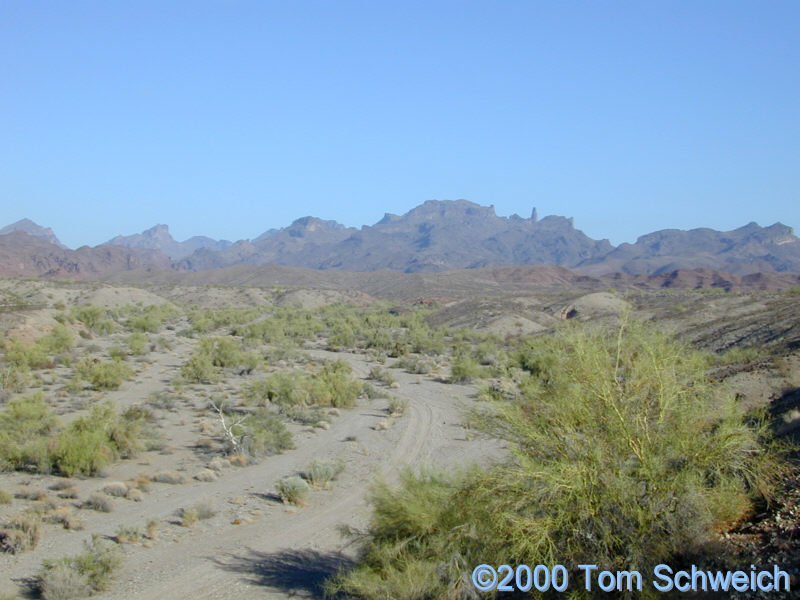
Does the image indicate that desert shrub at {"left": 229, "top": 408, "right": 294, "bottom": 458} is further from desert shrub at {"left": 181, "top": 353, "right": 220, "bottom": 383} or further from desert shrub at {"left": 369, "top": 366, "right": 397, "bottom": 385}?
desert shrub at {"left": 369, "top": 366, "right": 397, "bottom": 385}

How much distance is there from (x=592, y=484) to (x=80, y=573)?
783 cm

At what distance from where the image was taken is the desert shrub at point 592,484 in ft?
25.7

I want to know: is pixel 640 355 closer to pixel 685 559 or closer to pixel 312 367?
pixel 685 559

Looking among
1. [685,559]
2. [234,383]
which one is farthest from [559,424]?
[234,383]

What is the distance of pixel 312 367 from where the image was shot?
36.9m

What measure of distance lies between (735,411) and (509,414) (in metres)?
3.78

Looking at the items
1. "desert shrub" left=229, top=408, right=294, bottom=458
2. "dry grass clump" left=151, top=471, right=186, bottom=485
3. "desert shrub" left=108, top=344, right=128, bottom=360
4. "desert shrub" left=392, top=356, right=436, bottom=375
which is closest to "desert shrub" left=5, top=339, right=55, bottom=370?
"desert shrub" left=108, top=344, right=128, bottom=360

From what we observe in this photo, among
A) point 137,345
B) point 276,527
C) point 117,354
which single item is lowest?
point 276,527

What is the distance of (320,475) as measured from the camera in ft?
56.2

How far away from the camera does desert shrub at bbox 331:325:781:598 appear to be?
7.85m

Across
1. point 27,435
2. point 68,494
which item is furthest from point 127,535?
point 27,435

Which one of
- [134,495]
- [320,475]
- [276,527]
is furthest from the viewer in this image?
[320,475]

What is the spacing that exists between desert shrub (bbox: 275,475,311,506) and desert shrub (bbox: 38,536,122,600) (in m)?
4.70

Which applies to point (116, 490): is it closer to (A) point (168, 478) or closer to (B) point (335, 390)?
(A) point (168, 478)
